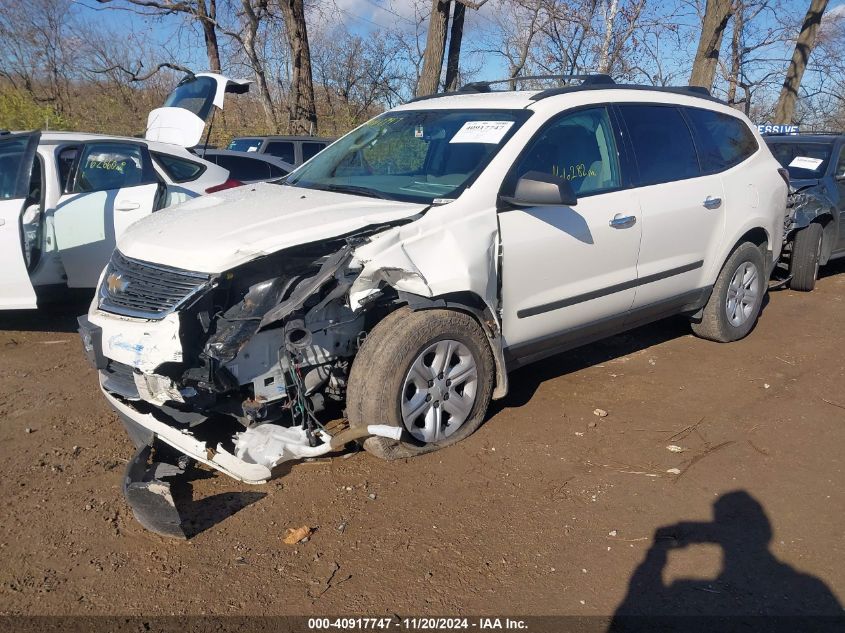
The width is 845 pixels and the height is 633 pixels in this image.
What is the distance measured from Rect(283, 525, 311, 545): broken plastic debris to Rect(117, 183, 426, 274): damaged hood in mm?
1220

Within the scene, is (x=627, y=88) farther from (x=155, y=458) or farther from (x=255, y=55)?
(x=255, y=55)

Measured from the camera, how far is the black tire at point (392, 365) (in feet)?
11.5

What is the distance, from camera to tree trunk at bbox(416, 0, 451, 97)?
13438 millimetres

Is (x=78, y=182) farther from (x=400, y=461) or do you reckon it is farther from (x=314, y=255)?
(x=400, y=461)

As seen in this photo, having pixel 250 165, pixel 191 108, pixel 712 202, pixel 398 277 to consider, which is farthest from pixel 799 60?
pixel 398 277

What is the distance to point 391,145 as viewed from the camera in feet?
15.2

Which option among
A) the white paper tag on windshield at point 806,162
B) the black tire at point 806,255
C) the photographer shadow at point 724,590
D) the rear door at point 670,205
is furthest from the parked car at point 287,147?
the photographer shadow at point 724,590

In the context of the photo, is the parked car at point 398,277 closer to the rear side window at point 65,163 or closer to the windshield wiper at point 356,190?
the windshield wiper at point 356,190

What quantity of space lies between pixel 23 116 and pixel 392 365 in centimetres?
1544

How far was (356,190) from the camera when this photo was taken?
13.8 ft

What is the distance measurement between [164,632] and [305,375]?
1.37m

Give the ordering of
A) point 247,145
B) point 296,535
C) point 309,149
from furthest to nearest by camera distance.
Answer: point 247,145 → point 309,149 → point 296,535

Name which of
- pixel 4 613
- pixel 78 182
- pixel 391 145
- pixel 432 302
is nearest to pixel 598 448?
pixel 432 302

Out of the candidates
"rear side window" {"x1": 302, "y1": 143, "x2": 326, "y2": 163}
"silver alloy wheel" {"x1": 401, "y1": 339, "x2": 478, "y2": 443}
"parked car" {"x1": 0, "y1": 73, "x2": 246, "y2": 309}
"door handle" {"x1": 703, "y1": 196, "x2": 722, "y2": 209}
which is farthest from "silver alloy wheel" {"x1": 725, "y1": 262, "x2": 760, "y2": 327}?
"rear side window" {"x1": 302, "y1": 143, "x2": 326, "y2": 163}
